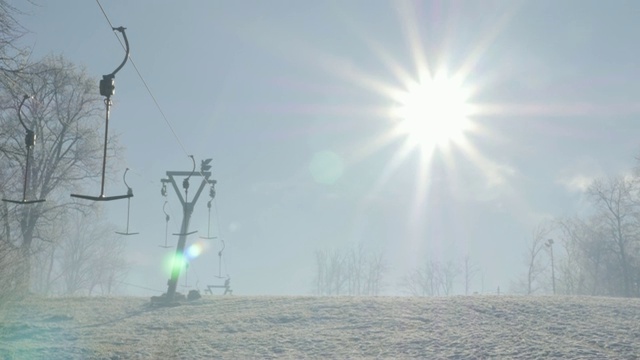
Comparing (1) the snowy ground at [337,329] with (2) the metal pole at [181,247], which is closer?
(1) the snowy ground at [337,329]

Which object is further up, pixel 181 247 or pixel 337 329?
pixel 181 247

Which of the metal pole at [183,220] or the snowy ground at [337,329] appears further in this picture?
the metal pole at [183,220]

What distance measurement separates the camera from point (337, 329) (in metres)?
20.0

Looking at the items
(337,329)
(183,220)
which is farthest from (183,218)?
(337,329)

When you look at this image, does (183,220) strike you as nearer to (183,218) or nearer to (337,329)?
(183,218)

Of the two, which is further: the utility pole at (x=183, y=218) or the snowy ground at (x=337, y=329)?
the utility pole at (x=183, y=218)

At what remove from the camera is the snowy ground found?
16.9 metres

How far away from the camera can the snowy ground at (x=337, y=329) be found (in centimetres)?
1686

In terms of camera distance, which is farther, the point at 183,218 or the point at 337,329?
the point at 183,218

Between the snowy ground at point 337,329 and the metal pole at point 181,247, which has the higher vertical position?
the metal pole at point 181,247

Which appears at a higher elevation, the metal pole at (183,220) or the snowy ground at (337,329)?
the metal pole at (183,220)

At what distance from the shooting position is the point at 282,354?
56.0ft

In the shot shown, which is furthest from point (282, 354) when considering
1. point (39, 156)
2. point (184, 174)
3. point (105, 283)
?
point (105, 283)

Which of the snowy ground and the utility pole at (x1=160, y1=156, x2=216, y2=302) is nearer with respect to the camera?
the snowy ground
